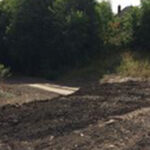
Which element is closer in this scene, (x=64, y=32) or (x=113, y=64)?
(x=113, y=64)

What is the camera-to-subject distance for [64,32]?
94.6 feet

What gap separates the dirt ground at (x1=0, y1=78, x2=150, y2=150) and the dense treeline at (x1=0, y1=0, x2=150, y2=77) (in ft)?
55.4

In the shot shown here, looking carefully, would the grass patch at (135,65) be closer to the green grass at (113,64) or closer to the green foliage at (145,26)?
the green grass at (113,64)

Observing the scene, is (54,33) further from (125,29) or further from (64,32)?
(125,29)

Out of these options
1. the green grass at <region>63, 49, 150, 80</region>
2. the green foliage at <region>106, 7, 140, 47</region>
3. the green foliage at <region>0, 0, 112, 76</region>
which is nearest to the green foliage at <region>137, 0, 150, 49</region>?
the green foliage at <region>106, 7, 140, 47</region>

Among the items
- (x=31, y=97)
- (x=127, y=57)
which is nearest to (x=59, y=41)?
(x=127, y=57)

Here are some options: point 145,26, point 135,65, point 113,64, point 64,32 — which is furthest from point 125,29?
point 135,65

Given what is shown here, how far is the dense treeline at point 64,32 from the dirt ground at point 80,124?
55.4ft

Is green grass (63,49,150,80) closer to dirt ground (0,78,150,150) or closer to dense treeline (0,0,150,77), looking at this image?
dense treeline (0,0,150,77)

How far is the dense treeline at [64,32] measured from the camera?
29.1 metres

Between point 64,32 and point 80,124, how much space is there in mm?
19996

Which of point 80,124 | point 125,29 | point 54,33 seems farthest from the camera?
point 125,29

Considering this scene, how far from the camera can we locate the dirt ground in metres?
8.03

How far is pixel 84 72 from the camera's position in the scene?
92.2 ft
